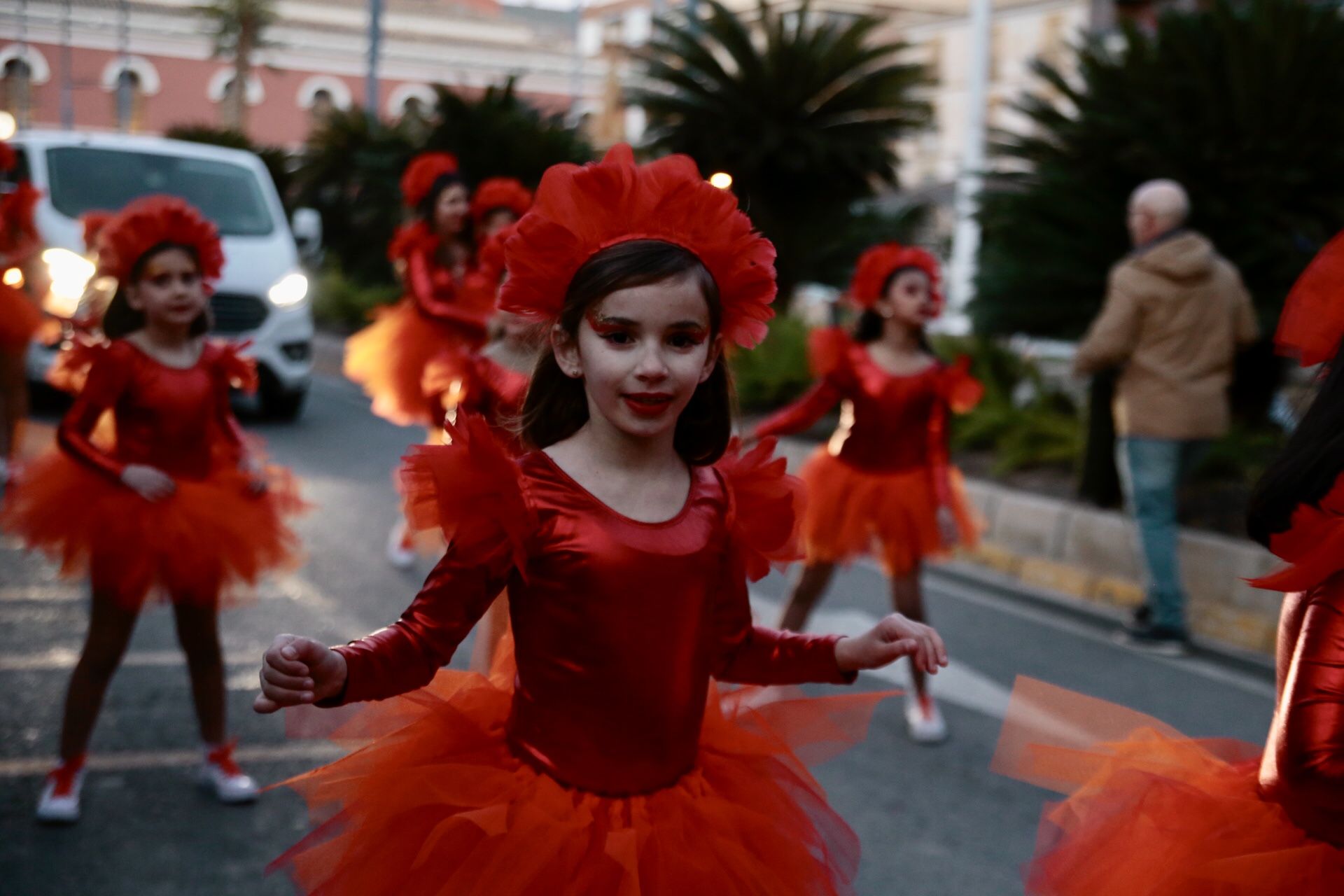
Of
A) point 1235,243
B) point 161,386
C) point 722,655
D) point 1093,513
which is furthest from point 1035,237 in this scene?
point 722,655

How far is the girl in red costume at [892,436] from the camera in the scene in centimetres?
536

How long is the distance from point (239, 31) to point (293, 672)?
5044cm

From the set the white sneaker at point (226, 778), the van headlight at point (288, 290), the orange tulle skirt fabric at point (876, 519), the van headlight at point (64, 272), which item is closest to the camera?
the white sneaker at point (226, 778)

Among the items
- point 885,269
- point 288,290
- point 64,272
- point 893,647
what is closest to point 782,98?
point 288,290

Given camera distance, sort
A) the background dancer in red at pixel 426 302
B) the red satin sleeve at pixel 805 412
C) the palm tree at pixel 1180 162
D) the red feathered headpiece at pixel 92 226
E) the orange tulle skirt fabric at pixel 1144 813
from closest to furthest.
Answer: the orange tulle skirt fabric at pixel 1144 813, the red satin sleeve at pixel 805 412, the red feathered headpiece at pixel 92 226, the background dancer in red at pixel 426 302, the palm tree at pixel 1180 162

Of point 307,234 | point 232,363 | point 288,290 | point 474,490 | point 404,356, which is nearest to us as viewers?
point 474,490

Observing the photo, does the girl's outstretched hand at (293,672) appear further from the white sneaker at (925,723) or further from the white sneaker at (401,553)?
the white sneaker at (401,553)

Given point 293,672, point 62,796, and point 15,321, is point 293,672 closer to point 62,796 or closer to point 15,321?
point 62,796

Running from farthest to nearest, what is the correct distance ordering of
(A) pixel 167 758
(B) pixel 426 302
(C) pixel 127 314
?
(B) pixel 426 302 < (A) pixel 167 758 < (C) pixel 127 314

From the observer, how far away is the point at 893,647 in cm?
240

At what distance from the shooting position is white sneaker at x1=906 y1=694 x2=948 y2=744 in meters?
5.37

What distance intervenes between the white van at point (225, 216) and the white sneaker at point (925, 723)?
26.8ft

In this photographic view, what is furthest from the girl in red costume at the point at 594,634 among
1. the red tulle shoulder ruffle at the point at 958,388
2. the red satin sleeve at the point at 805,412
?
the red tulle shoulder ruffle at the point at 958,388

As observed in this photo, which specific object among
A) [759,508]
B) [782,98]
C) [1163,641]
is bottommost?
[1163,641]
